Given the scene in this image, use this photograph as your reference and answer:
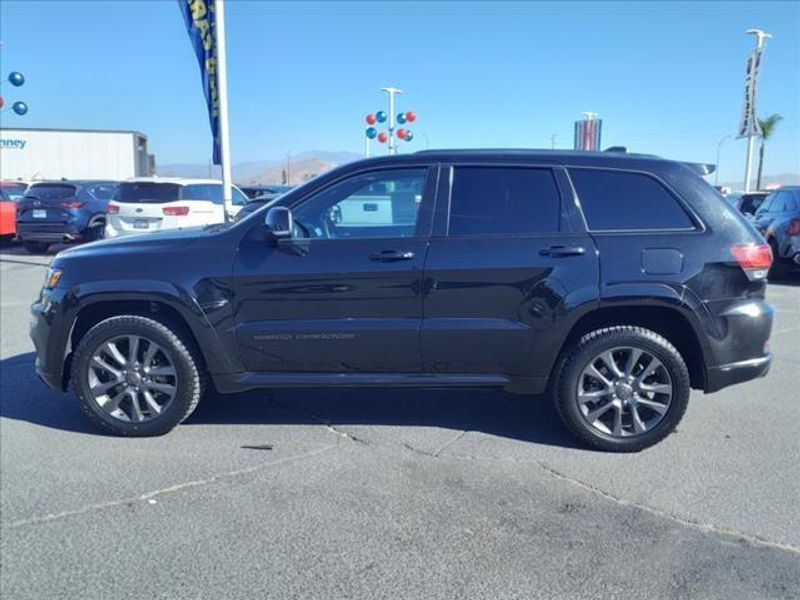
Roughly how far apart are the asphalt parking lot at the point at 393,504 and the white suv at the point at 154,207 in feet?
25.1

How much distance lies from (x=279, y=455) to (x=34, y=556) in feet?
4.80

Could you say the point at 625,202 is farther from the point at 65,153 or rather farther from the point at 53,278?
the point at 65,153

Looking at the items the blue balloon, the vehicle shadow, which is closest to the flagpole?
the vehicle shadow

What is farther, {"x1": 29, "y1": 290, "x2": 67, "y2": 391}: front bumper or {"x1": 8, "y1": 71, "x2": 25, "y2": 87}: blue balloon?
{"x1": 8, "y1": 71, "x2": 25, "y2": 87}: blue balloon

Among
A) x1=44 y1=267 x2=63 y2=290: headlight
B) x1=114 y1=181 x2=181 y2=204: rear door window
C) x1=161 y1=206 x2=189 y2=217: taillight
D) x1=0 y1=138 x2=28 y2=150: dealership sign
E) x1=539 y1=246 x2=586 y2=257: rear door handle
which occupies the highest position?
x1=0 y1=138 x2=28 y2=150: dealership sign

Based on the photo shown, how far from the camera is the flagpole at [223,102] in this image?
37.0ft

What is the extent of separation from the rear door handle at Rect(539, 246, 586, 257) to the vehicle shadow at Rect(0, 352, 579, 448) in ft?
4.12

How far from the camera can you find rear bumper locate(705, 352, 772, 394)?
417cm

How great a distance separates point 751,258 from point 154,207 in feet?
35.0

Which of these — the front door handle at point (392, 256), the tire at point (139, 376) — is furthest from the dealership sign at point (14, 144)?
the front door handle at point (392, 256)

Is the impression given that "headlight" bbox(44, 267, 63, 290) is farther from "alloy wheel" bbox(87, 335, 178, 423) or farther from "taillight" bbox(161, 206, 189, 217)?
"taillight" bbox(161, 206, 189, 217)

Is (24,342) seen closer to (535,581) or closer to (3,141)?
(535,581)

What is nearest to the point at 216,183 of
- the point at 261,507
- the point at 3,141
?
the point at 261,507

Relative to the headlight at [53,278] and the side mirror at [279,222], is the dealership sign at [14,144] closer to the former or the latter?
the headlight at [53,278]
